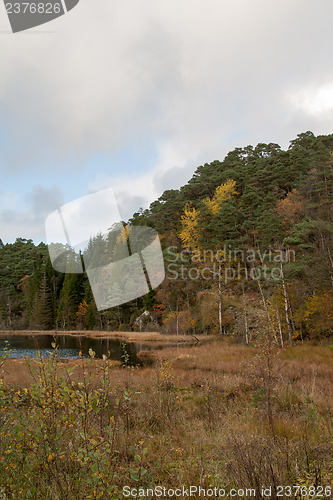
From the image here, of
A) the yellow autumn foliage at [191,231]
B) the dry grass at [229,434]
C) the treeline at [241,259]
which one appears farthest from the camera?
the yellow autumn foliage at [191,231]

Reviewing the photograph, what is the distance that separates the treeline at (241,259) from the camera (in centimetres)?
2030

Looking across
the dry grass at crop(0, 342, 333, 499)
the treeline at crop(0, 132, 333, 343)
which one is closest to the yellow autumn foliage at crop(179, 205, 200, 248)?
the treeline at crop(0, 132, 333, 343)

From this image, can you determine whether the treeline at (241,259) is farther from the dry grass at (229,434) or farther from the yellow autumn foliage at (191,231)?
the dry grass at (229,434)

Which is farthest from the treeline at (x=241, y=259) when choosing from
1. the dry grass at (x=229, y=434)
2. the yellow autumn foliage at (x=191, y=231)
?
the dry grass at (x=229, y=434)

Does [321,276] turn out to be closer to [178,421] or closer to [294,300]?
[294,300]

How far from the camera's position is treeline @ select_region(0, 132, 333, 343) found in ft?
66.6

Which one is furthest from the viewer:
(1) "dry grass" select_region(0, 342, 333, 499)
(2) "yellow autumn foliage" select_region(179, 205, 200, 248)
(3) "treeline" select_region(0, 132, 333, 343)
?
(2) "yellow autumn foliage" select_region(179, 205, 200, 248)

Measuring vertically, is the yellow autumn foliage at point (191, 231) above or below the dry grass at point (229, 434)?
above

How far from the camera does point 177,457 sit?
3867 mm

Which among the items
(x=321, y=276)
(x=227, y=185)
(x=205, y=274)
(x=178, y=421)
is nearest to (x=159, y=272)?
(x=205, y=274)

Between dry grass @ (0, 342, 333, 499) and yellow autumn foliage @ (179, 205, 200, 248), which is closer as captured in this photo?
dry grass @ (0, 342, 333, 499)

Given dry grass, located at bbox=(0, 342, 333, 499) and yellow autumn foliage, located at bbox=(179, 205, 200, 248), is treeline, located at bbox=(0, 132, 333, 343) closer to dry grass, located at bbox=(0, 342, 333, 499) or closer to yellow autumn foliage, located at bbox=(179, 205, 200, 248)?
yellow autumn foliage, located at bbox=(179, 205, 200, 248)

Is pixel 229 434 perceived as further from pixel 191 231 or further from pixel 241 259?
pixel 191 231

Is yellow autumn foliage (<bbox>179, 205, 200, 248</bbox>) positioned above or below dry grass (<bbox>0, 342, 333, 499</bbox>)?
above
